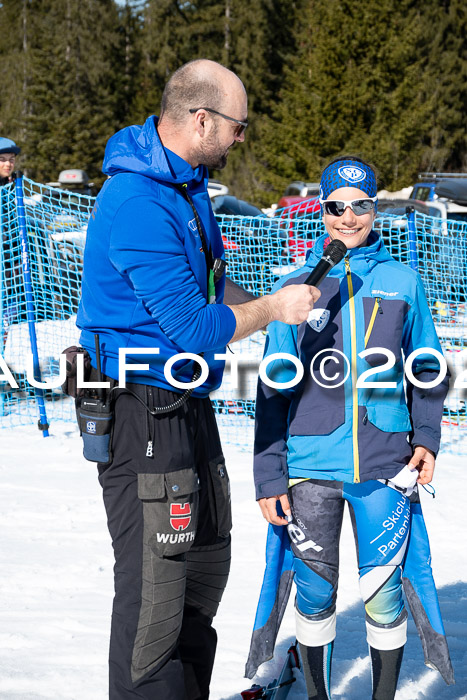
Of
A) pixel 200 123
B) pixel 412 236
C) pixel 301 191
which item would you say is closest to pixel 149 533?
pixel 200 123

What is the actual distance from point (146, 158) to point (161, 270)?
1.23ft

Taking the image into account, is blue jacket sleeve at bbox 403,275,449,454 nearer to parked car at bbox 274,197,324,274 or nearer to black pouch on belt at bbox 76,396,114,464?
black pouch on belt at bbox 76,396,114,464

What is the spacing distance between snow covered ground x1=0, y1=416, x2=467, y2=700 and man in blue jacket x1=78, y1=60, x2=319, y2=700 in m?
1.07

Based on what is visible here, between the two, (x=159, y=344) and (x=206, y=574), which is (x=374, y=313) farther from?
(x=206, y=574)

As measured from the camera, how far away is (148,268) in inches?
91.7

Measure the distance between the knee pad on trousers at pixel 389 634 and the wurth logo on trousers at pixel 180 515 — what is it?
0.82 metres

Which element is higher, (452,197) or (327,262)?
(327,262)

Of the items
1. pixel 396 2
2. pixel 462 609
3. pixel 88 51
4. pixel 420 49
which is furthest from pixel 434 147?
pixel 462 609

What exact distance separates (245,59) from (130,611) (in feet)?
139

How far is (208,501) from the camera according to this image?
2.77 m

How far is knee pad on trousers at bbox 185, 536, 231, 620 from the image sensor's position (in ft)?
9.22

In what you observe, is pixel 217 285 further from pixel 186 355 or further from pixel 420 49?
pixel 420 49

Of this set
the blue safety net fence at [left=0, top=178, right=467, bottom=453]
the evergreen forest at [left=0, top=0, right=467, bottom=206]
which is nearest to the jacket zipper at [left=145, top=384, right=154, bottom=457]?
the blue safety net fence at [left=0, top=178, right=467, bottom=453]

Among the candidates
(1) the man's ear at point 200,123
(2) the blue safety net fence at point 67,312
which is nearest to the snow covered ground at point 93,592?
(2) the blue safety net fence at point 67,312
